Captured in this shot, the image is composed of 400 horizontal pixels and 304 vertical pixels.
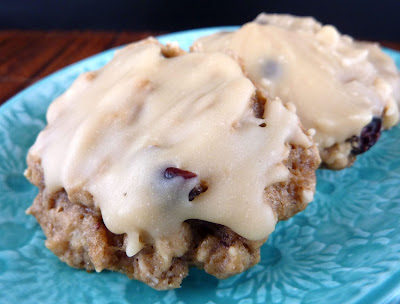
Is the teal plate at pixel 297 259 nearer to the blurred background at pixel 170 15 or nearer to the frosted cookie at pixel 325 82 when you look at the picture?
the frosted cookie at pixel 325 82

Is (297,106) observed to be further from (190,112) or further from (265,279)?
(265,279)

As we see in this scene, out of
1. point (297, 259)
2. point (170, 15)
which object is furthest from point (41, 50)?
point (297, 259)

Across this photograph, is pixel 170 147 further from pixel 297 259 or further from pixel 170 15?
pixel 170 15

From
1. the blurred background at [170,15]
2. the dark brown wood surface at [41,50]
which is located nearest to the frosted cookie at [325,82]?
the dark brown wood surface at [41,50]

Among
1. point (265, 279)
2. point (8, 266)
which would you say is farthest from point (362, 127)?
point (8, 266)

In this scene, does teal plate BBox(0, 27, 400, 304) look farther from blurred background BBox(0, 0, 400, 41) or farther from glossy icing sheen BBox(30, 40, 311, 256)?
blurred background BBox(0, 0, 400, 41)

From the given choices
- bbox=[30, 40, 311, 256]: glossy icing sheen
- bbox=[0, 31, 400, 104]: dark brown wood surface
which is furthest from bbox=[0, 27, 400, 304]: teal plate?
bbox=[0, 31, 400, 104]: dark brown wood surface
